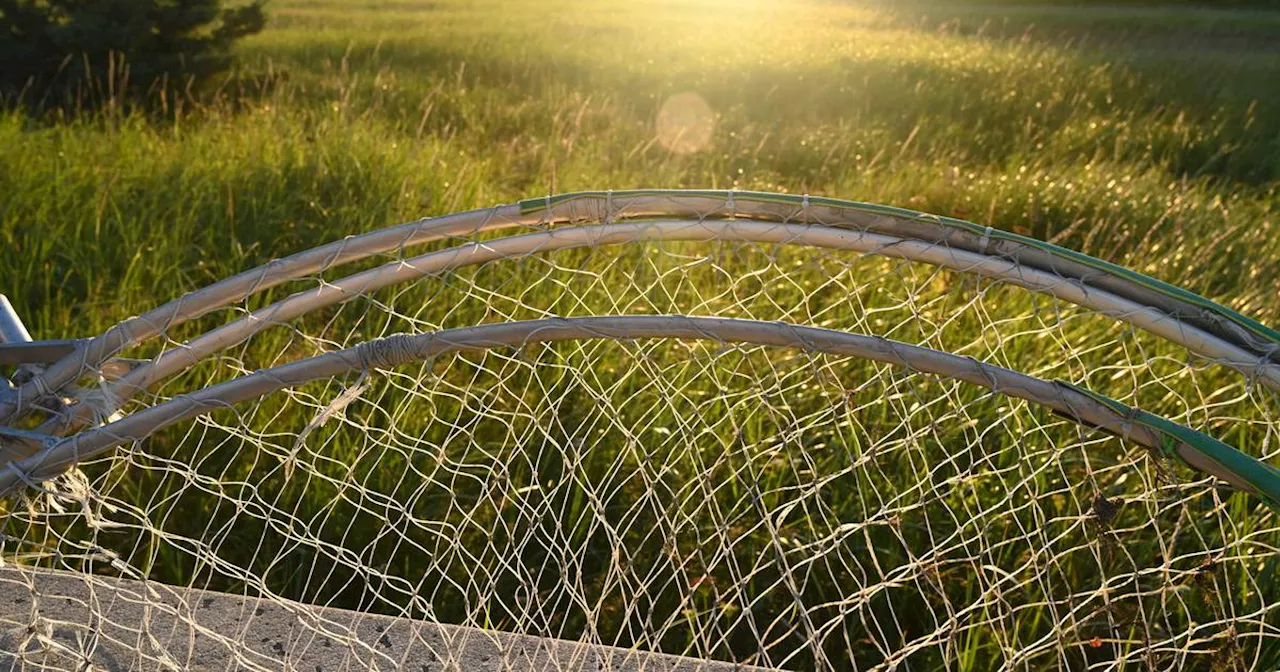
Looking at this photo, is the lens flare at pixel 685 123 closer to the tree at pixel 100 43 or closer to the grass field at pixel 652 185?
the grass field at pixel 652 185

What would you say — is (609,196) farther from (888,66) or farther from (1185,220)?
(888,66)

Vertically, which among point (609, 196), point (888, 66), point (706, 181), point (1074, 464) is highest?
point (609, 196)

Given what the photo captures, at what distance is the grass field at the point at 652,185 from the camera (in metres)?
1.81

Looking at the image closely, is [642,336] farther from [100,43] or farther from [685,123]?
[100,43]

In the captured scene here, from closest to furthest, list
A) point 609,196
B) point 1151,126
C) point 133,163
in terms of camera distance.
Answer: point 609,196
point 133,163
point 1151,126

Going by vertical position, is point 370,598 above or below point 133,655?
below

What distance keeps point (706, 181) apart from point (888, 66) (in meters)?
3.64

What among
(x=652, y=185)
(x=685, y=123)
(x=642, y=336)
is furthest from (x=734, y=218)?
(x=685, y=123)

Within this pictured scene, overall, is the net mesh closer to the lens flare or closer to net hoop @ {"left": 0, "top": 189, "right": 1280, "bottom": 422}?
net hoop @ {"left": 0, "top": 189, "right": 1280, "bottom": 422}

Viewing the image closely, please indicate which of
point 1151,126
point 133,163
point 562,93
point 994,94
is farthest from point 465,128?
point 1151,126

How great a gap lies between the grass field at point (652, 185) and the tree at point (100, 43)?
27cm

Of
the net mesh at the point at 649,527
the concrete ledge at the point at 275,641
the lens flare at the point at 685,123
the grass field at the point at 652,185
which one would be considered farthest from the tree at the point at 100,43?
the concrete ledge at the point at 275,641

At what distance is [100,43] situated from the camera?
543cm

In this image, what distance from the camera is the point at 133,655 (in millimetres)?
1582
